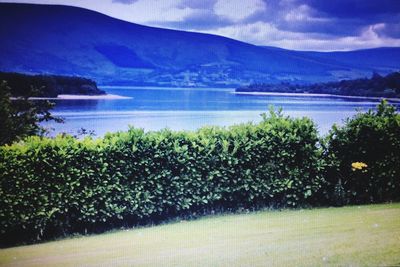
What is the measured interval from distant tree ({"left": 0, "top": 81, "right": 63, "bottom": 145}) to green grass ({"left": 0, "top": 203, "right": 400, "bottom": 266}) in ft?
11.9

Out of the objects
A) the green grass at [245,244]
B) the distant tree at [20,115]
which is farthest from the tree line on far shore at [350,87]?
the distant tree at [20,115]

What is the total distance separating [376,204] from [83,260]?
6467mm

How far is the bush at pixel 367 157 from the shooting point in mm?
10125

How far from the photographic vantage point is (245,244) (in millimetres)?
7129

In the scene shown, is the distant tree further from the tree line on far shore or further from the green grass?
the tree line on far shore

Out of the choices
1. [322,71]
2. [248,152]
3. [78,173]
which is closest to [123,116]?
[78,173]

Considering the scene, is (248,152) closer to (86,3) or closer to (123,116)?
(123,116)

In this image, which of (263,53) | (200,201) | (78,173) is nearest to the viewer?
(78,173)

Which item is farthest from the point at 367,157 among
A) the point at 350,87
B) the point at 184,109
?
the point at 184,109

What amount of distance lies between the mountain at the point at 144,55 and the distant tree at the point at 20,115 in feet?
3.21

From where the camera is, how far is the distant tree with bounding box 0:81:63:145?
10.9m

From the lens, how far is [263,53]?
1102 centimetres

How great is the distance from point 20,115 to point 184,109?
440 cm

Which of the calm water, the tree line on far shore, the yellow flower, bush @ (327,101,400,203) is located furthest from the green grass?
the tree line on far shore
